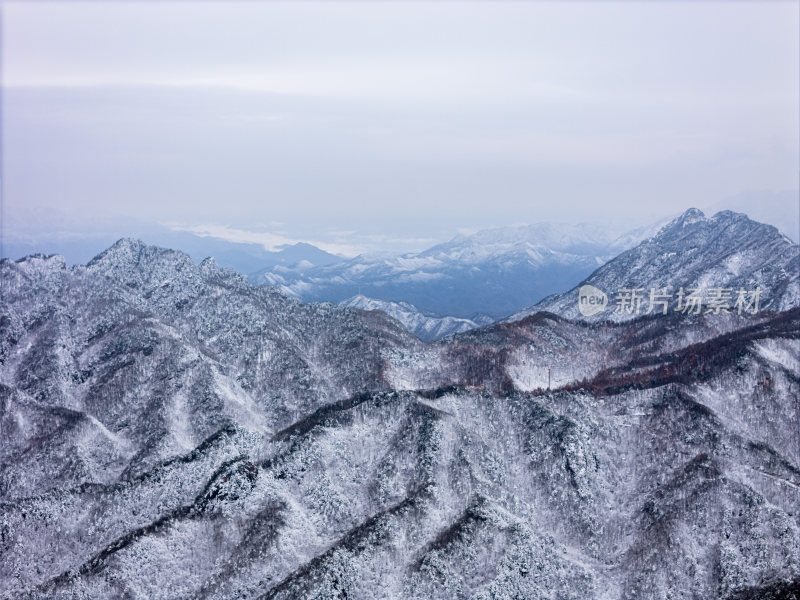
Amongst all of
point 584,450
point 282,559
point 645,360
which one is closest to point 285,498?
point 282,559

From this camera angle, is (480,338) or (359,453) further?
(480,338)

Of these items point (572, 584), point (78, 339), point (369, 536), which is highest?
point (78, 339)

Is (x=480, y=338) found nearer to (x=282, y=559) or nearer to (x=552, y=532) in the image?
(x=552, y=532)

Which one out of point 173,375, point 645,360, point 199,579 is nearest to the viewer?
point 199,579

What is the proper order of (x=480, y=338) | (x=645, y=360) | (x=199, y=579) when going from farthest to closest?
(x=480, y=338) → (x=645, y=360) → (x=199, y=579)

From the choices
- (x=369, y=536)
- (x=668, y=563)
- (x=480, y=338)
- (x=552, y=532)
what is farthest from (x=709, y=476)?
(x=480, y=338)

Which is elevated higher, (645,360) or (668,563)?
(645,360)
